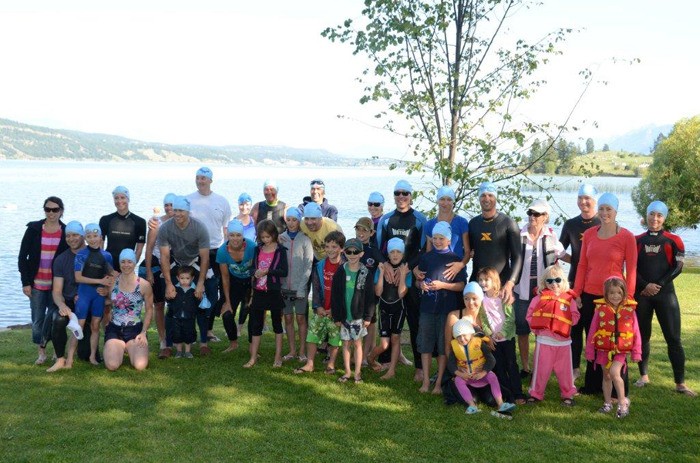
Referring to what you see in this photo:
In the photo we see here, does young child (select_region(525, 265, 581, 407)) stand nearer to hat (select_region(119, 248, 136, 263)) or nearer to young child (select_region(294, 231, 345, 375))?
young child (select_region(294, 231, 345, 375))

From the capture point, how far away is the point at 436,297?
7.36 m

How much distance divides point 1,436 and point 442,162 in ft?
20.2

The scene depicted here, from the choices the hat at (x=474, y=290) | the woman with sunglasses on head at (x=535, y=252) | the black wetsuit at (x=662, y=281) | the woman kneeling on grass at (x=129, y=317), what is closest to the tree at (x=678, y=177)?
the black wetsuit at (x=662, y=281)

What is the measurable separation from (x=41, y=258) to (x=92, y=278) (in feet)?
2.28

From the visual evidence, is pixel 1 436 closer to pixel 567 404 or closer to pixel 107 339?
pixel 107 339

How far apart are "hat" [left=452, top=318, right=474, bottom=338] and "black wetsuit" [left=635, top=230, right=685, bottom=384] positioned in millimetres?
1956

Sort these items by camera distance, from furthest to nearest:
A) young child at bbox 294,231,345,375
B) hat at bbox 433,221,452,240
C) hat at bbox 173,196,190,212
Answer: hat at bbox 173,196,190,212 < young child at bbox 294,231,345,375 < hat at bbox 433,221,452,240

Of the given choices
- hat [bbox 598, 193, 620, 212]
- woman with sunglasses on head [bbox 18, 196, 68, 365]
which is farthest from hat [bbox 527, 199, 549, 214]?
woman with sunglasses on head [bbox 18, 196, 68, 365]

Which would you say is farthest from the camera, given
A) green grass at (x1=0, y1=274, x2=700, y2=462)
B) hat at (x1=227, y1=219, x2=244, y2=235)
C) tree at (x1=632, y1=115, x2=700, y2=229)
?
tree at (x1=632, y1=115, x2=700, y2=229)

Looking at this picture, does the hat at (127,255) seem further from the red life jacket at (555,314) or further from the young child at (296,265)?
the red life jacket at (555,314)

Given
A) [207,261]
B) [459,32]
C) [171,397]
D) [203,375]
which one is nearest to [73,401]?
[171,397]

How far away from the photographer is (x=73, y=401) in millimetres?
6914

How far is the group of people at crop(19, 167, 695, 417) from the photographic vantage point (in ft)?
22.3

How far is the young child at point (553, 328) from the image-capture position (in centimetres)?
673
